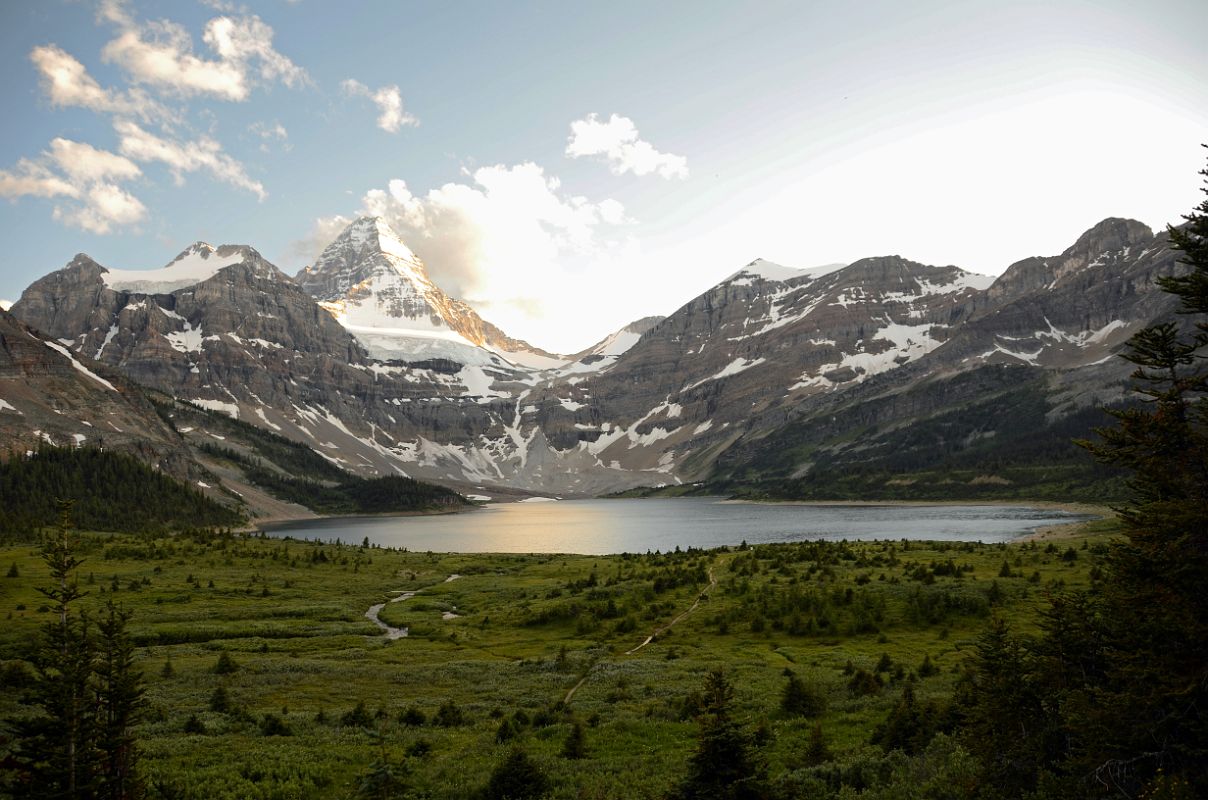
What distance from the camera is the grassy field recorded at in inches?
945

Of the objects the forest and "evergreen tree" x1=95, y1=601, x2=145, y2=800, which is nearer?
the forest

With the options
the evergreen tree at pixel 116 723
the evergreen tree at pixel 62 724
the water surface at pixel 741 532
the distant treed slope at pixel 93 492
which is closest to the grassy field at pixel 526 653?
the evergreen tree at pixel 116 723

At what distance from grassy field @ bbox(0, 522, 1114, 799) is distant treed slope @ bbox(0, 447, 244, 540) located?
97.0 m

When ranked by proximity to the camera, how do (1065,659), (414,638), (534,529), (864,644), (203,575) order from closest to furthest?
(1065,659) < (864,644) < (414,638) < (203,575) < (534,529)

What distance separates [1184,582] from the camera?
13.7 meters

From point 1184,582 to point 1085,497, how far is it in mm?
201118

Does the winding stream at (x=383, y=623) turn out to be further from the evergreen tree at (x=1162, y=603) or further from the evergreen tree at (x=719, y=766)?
the evergreen tree at (x=1162, y=603)

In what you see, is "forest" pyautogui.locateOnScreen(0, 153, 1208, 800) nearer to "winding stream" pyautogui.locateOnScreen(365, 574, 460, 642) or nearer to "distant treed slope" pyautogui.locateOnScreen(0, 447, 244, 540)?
"winding stream" pyautogui.locateOnScreen(365, 574, 460, 642)

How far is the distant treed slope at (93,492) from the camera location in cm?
16125

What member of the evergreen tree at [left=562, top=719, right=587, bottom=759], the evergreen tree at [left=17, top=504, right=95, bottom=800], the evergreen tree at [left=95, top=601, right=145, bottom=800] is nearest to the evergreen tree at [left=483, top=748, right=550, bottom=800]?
the evergreen tree at [left=562, top=719, right=587, bottom=759]

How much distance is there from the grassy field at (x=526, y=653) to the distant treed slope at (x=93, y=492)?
97.0 metres

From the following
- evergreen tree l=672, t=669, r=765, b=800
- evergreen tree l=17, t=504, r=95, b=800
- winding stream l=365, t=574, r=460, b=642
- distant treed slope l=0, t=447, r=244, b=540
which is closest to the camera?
evergreen tree l=17, t=504, r=95, b=800

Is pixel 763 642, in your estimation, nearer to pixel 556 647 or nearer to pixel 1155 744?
pixel 556 647

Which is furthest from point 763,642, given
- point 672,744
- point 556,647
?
point 672,744
